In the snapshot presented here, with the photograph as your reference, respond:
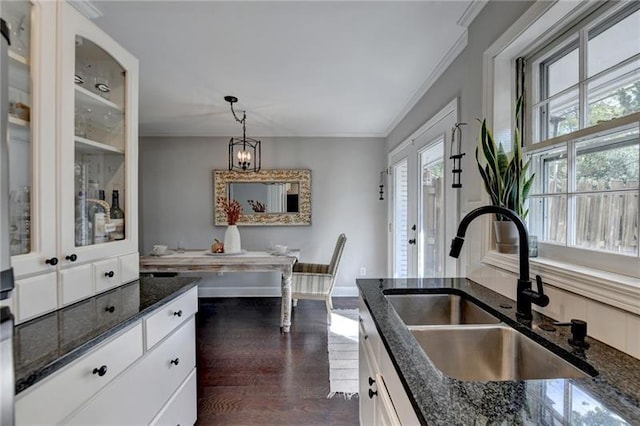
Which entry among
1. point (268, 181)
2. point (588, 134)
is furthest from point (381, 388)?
point (268, 181)

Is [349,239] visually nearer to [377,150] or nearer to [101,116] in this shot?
[377,150]

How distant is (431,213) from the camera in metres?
2.89

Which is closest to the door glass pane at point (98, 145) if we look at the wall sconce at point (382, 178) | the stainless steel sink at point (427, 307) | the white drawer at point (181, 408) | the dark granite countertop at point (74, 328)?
the dark granite countertop at point (74, 328)

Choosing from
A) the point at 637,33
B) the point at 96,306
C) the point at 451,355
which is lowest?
the point at 451,355

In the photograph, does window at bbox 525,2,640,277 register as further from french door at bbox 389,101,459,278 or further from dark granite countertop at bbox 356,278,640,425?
french door at bbox 389,101,459,278

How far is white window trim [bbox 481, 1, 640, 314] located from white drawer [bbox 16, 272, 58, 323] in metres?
1.86

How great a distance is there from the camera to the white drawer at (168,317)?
1.29 metres

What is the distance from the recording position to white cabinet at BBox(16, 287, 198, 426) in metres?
0.84

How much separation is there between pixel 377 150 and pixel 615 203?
3680 mm

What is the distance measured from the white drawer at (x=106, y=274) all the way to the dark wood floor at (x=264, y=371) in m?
1.10

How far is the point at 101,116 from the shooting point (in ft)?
4.96

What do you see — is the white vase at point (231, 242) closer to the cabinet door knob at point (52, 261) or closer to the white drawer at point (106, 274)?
the white drawer at point (106, 274)

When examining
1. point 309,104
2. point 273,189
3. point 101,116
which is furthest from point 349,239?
point 101,116

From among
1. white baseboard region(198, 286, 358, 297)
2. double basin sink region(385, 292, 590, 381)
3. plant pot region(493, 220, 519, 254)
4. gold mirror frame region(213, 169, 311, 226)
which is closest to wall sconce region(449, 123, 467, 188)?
plant pot region(493, 220, 519, 254)
